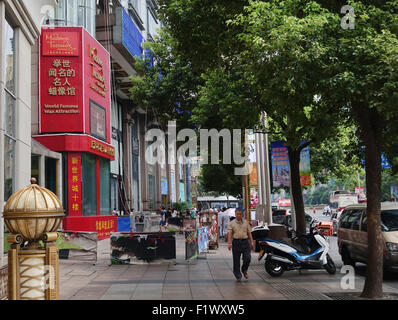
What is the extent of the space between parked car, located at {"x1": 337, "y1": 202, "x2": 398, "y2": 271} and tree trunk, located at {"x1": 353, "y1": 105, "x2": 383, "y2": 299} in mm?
2505

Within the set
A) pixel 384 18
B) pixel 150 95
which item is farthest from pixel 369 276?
pixel 150 95

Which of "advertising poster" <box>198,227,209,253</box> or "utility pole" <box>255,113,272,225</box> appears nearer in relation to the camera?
"advertising poster" <box>198,227,209,253</box>

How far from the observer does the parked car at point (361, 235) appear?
10.7 meters

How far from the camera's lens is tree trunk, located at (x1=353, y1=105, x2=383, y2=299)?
8.30 m

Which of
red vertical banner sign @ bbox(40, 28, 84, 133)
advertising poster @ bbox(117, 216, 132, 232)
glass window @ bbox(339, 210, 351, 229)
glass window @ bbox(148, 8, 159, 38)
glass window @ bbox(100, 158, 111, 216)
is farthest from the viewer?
glass window @ bbox(148, 8, 159, 38)

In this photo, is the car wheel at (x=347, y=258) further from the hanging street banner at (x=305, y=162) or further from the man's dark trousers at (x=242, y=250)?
the hanging street banner at (x=305, y=162)

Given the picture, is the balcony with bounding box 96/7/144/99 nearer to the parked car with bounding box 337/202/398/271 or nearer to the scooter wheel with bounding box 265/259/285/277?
the parked car with bounding box 337/202/398/271

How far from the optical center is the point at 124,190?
3938 cm

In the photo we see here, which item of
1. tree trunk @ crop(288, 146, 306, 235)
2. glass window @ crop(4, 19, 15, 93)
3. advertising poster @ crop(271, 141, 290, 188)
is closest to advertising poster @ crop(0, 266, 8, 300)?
glass window @ crop(4, 19, 15, 93)

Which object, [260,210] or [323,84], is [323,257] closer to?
[323,84]

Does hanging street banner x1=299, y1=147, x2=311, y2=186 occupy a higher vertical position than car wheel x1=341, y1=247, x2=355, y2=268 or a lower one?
higher

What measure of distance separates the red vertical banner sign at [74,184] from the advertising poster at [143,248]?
A: 10.00 meters

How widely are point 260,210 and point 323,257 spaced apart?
7.53 metres

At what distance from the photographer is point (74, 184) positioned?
23.6 m
